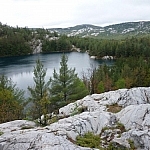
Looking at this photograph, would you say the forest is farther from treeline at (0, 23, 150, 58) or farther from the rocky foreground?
the rocky foreground

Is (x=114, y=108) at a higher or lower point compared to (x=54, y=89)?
higher

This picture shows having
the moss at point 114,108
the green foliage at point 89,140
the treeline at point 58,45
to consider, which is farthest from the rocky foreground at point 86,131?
the treeline at point 58,45

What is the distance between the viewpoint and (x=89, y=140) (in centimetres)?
1244

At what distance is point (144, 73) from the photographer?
170ft

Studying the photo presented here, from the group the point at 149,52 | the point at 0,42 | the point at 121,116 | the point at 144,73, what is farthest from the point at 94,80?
the point at 0,42

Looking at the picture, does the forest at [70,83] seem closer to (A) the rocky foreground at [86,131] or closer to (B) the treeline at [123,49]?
(B) the treeline at [123,49]

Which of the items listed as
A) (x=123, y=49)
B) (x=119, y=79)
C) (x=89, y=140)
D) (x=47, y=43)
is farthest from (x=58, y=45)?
(x=89, y=140)

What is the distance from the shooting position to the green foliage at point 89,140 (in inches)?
480

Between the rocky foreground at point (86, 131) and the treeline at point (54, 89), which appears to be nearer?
the rocky foreground at point (86, 131)

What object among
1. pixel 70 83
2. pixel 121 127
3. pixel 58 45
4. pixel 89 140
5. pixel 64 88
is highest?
pixel 89 140

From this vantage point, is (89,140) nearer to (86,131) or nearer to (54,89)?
(86,131)

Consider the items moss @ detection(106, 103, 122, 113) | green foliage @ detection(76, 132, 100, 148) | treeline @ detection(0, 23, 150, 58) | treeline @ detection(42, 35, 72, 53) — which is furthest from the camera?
treeline @ detection(42, 35, 72, 53)

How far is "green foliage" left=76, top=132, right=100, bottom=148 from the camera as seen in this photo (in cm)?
1218

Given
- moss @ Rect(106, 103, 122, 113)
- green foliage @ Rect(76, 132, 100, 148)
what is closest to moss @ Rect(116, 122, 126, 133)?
green foliage @ Rect(76, 132, 100, 148)
